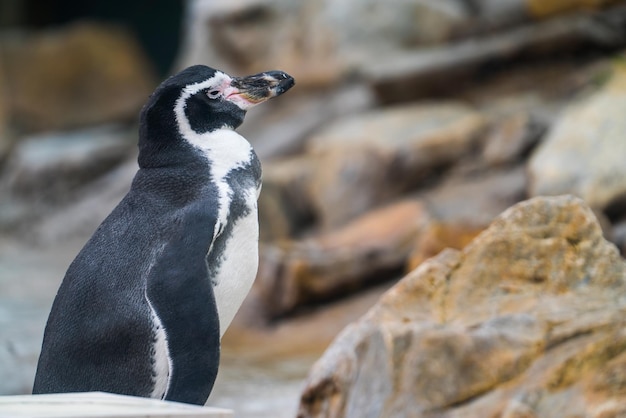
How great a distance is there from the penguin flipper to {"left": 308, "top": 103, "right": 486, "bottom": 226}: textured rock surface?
4328 mm

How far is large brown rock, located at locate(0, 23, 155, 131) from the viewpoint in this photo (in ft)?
39.2

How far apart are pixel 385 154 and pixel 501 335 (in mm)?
4365

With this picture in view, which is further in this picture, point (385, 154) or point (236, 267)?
point (385, 154)

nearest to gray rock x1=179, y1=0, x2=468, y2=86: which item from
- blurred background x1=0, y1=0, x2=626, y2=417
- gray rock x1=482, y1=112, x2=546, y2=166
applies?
blurred background x1=0, y1=0, x2=626, y2=417

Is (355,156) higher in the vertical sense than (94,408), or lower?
lower

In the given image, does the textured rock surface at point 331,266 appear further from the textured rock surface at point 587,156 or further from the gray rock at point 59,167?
the gray rock at point 59,167

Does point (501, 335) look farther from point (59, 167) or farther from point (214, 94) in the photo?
point (59, 167)

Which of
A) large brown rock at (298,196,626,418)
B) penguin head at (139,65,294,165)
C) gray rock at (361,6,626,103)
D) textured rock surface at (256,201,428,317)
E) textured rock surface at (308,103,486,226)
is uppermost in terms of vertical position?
penguin head at (139,65,294,165)

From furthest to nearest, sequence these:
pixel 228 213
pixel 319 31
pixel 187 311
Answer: pixel 319 31 → pixel 228 213 → pixel 187 311

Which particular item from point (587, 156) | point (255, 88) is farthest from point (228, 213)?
point (587, 156)

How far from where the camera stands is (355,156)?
22.4ft

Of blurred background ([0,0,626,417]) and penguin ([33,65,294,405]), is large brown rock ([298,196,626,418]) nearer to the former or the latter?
penguin ([33,65,294,405])

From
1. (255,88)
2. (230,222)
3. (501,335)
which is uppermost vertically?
(255,88)

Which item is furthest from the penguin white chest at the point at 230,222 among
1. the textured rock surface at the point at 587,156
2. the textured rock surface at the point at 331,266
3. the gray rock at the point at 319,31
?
the gray rock at the point at 319,31
